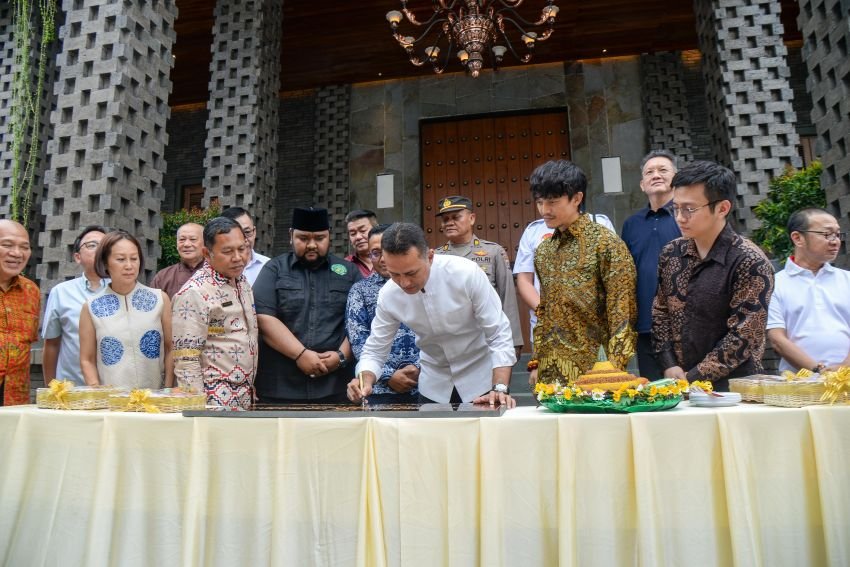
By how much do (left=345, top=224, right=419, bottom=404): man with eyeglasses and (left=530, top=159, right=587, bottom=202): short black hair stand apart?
853 millimetres

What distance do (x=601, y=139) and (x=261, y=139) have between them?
15.1ft

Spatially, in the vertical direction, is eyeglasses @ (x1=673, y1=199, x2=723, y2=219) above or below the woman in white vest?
above

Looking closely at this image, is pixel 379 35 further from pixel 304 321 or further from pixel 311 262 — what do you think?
pixel 304 321

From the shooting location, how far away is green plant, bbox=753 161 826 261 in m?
4.38

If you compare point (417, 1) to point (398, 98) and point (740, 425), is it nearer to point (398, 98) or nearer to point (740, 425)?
point (398, 98)

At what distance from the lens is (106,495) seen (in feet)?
5.90

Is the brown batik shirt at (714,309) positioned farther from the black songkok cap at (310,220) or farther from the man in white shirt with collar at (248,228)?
the man in white shirt with collar at (248,228)

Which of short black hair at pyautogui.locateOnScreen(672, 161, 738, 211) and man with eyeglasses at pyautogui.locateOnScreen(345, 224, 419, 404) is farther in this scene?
man with eyeglasses at pyautogui.locateOnScreen(345, 224, 419, 404)

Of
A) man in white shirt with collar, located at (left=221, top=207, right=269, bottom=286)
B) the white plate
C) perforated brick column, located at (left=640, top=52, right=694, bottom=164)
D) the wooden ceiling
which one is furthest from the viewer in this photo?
perforated brick column, located at (left=640, top=52, right=694, bottom=164)

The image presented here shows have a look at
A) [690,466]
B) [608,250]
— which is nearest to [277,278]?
[608,250]

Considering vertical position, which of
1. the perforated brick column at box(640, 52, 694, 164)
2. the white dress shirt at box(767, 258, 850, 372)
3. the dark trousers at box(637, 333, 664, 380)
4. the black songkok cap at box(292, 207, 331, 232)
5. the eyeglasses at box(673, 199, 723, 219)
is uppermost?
the perforated brick column at box(640, 52, 694, 164)

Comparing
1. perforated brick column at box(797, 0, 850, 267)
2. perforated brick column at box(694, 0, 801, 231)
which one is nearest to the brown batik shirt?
perforated brick column at box(797, 0, 850, 267)

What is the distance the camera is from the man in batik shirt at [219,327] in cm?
233

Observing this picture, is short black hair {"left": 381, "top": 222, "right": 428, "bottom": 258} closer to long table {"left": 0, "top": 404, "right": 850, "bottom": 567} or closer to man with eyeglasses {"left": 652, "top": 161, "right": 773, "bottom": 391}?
long table {"left": 0, "top": 404, "right": 850, "bottom": 567}
